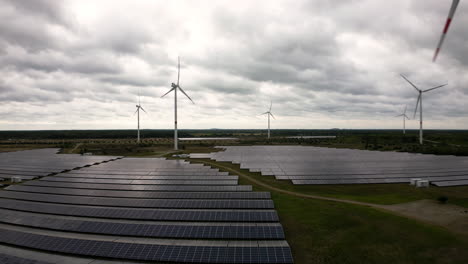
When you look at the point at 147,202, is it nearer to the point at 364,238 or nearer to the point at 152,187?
the point at 152,187

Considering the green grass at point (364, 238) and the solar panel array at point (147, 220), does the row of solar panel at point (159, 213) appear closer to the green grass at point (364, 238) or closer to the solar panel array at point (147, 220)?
the solar panel array at point (147, 220)

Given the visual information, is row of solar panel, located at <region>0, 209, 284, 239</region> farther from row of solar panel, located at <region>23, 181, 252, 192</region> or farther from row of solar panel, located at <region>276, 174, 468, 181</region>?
row of solar panel, located at <region>276, 174, 468, 181</region>

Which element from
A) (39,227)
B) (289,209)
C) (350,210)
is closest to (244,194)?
(289,209)

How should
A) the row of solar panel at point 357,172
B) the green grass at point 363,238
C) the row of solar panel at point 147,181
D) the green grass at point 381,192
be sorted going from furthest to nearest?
the row of solar panel at point 357,172 < the row of solar panel at point 147,181 < the green grass at point 381,192 < the green grass at point 363,238

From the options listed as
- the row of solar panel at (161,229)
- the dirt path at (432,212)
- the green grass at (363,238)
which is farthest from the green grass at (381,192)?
Result: the row of solar panel at (161,229)

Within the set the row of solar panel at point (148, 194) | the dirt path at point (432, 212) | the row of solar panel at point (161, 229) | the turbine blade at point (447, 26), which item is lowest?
the dirt path at point (432, 212)

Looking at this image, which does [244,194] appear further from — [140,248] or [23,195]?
[23,195]
